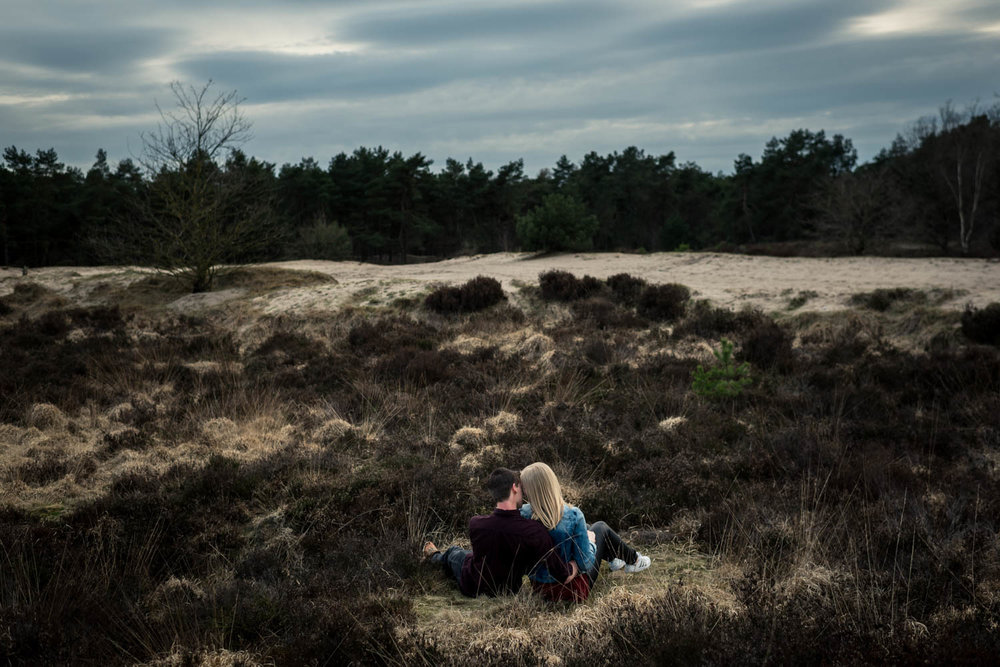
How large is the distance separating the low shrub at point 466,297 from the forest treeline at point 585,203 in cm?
766

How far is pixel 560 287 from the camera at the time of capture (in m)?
15.4

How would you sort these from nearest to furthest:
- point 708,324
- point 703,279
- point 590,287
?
point 708,324, point 590,287, point 703,279

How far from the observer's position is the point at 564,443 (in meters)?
7.22

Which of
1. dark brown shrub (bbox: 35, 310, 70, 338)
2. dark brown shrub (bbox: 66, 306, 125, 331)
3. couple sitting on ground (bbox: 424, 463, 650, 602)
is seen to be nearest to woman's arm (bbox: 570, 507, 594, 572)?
couple sitting on ground (bbox: 424, 463, 650, 602)

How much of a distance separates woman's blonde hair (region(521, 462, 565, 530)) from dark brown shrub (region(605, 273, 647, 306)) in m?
10.9

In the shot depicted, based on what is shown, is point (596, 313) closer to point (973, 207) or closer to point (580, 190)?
point (973, 207)

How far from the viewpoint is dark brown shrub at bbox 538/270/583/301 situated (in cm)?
1519

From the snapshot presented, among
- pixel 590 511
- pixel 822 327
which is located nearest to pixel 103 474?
pixel 590 511

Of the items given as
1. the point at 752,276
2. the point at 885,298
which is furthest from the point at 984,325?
the point at 752,276

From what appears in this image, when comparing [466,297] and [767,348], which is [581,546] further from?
[466,297]

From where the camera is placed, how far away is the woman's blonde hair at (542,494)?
165 inches

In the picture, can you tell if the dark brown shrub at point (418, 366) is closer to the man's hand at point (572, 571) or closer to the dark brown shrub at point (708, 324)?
the dark brown shrub at point (708, 324)

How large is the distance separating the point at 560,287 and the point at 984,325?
26.3 feet

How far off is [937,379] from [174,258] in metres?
18.7
